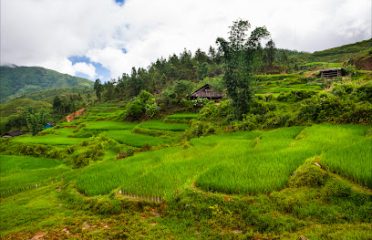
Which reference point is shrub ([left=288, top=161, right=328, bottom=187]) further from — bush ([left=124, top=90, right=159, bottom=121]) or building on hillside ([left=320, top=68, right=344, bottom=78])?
building on hillside ([left=320, top=68, right=344, bottom=78])

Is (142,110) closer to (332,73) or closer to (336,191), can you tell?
(332,73)

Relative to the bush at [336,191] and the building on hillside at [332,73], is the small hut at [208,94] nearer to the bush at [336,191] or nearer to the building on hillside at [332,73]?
the building on hillside at [332,73]

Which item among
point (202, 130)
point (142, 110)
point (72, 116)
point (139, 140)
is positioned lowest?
point (139, 140)

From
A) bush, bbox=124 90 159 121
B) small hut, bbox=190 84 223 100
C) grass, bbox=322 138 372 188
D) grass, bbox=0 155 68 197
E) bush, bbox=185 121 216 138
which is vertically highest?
small hut, bbox=190 84 223 100

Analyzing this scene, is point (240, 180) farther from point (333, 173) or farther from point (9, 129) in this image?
point (9, 129)

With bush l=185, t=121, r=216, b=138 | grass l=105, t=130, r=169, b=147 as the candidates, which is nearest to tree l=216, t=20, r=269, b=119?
bush l=185, t=121, r=216, b=138

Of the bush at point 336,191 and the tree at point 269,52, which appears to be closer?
the bush at point 336,191

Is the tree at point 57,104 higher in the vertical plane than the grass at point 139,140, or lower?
higher

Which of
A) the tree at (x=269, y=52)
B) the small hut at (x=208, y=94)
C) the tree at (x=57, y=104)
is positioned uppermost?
the tree at (x=269, y=52)

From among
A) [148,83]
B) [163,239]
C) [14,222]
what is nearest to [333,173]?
[163,239]

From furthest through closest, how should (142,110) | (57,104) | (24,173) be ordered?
(57,104) → (142,110) → (24,173)

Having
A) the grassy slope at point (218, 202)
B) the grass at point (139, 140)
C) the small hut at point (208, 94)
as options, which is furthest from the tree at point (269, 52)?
the grassy slope at point (218, 202)

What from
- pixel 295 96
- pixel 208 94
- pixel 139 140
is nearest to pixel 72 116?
pixel 208 94

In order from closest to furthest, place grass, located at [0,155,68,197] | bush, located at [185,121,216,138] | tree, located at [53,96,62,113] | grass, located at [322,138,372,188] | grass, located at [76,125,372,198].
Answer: grass, located at [322,138,372,188], grass, located at [76,125,372,198], grass, located at [0,155,68,197], bush, located at [185,121,216,138], tree, located at [53,96,62,113]
